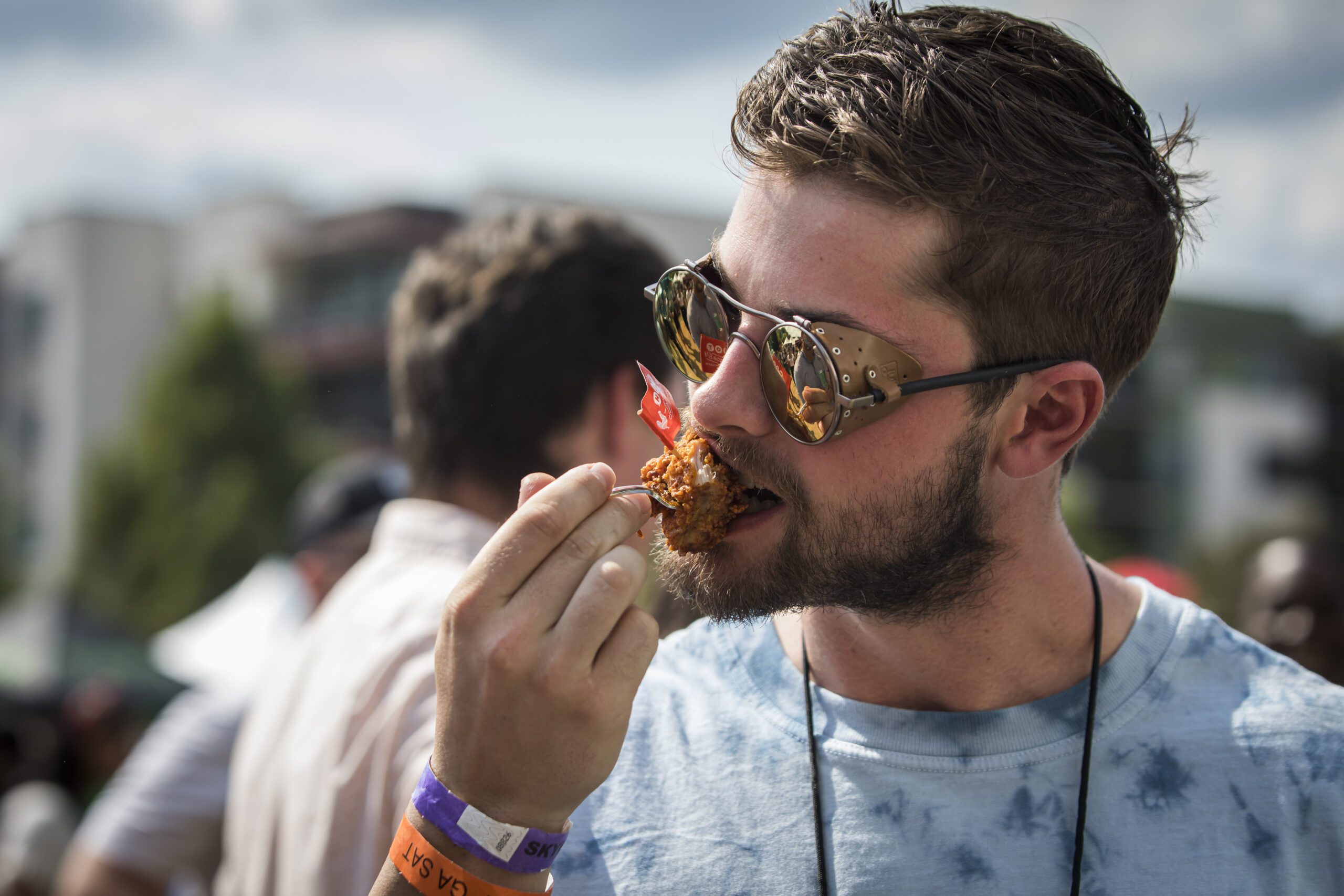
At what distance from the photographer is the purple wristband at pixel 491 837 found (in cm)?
173

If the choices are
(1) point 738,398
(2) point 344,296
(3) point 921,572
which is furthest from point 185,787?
(2) point 344,296

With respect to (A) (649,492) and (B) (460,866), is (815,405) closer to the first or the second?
(A) (649,492)

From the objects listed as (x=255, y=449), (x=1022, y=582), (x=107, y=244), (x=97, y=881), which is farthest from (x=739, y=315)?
(x=107, y=244)

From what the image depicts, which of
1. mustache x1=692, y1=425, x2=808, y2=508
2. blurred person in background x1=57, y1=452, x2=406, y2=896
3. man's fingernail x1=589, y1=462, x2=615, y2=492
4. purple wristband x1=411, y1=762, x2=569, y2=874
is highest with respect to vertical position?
Result: man's fingernail x1=589, y1=462, x2=615, y2=492

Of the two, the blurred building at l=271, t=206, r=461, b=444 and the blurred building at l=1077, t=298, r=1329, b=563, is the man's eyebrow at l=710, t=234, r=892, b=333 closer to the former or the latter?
the blurred building at l=271, t=206, r=461, b=444

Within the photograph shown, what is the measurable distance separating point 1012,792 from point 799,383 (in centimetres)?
82

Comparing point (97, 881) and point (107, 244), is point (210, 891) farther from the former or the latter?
point (107, 244)

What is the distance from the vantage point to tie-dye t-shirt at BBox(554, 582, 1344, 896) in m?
1.92

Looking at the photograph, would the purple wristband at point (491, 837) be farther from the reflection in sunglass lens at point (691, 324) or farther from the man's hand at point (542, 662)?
the reflection in sunglass lens at point (691, 324)

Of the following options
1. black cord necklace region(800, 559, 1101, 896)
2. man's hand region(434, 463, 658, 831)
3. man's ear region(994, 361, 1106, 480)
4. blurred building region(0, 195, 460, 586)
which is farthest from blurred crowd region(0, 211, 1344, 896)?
blurred building region(0, 195, 460, 586)

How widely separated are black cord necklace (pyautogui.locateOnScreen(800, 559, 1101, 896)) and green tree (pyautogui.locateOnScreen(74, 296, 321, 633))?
3553 cm

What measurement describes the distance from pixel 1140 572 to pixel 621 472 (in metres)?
4.64

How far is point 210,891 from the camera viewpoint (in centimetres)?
407

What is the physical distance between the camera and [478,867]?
5.68 feet
